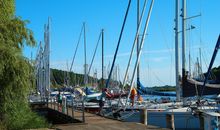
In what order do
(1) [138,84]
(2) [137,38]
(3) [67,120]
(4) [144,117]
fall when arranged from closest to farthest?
1. (4) [144,117]
2. (3) [67,120]
3. (2) [137,38]
4. (1) [138,84]

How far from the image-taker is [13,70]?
16.6m

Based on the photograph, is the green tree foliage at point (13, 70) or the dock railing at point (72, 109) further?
the dock railing at point (72, 109)

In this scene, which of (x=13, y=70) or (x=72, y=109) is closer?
(x=13, y=70)

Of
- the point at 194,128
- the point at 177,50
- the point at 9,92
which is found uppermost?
the point at 177,50

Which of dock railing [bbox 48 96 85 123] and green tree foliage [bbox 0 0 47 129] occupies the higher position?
green tree foliage [bbox 0 0 47 129]

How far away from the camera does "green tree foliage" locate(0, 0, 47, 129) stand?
54.1 feet

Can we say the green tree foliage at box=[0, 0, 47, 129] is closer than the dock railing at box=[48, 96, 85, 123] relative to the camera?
Yes

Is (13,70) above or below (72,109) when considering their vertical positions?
above

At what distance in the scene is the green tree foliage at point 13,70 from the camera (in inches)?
649

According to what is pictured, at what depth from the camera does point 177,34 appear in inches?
1134

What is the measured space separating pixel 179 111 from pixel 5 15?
1255cm

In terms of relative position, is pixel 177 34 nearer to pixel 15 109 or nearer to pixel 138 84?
pixel 138 84

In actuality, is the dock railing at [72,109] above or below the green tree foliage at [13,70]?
below

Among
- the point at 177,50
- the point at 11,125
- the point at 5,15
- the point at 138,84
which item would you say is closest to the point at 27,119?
the point at 11,125
